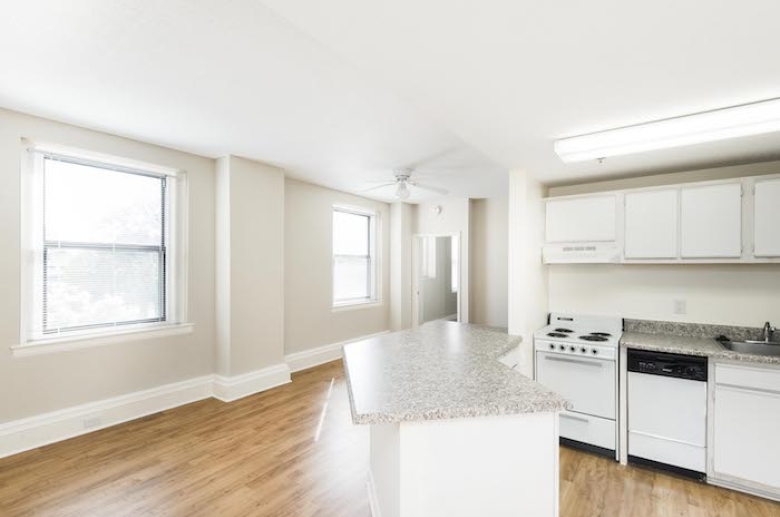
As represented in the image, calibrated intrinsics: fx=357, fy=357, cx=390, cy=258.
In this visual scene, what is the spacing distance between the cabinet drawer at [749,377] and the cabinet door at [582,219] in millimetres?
1195

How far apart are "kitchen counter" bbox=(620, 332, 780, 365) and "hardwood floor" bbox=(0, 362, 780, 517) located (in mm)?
901

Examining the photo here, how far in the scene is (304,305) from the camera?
515 centimetres

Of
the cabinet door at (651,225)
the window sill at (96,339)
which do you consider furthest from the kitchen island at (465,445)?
the window sill at (96,339)

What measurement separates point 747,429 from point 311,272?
4663 millimetres

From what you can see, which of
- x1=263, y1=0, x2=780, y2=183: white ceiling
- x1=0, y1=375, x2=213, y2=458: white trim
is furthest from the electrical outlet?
x1=263, y1=0, x2=780, y2=183: white ceiling

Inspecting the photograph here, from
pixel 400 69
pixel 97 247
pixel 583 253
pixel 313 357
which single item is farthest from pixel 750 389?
pixel 97 247

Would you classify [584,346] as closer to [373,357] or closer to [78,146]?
[373,357]

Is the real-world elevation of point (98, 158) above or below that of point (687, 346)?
above

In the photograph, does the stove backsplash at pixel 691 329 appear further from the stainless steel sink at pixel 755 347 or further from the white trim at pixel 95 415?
the white trim at pixel 95 415

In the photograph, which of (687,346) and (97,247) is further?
(97,247)

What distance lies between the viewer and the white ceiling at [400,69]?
49.9 inches

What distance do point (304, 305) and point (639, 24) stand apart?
467 centimetres

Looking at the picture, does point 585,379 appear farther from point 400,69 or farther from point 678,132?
point 400,69

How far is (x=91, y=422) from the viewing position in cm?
311
